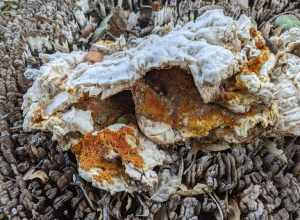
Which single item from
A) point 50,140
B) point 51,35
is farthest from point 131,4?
point 50,140

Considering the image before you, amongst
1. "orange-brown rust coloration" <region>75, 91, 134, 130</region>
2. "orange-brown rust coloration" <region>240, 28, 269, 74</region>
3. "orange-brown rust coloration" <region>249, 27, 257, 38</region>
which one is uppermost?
"orange-brown rust coloration" <region>249, 27, 257, 38</region>

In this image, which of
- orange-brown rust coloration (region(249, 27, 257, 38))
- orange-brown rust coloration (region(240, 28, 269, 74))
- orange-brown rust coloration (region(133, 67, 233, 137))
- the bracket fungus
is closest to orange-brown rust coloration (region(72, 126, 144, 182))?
the bracket fungus

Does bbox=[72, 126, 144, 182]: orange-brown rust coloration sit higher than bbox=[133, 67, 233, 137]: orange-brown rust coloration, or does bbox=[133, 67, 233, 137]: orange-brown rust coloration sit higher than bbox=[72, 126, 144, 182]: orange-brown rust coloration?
bbox=[133, 67, 233, 137]: orange-brown rust coloration

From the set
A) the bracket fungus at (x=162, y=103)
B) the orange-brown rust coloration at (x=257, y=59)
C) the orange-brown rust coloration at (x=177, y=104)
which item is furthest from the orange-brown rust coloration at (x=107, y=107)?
the orange-brown rust coloration at (x=257, y=59)

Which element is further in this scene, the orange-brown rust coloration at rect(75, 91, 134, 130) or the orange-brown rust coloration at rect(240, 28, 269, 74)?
the orange-brown rust coloration at rect(75, 91, 134, 130)

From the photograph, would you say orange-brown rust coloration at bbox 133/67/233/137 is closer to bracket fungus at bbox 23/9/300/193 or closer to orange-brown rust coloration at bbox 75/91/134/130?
bracket fungus at bbox 23/9/300/193

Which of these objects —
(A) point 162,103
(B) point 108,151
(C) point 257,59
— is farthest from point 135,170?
(C) point 257,59

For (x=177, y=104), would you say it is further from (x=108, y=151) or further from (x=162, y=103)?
(x=108, y=151)
